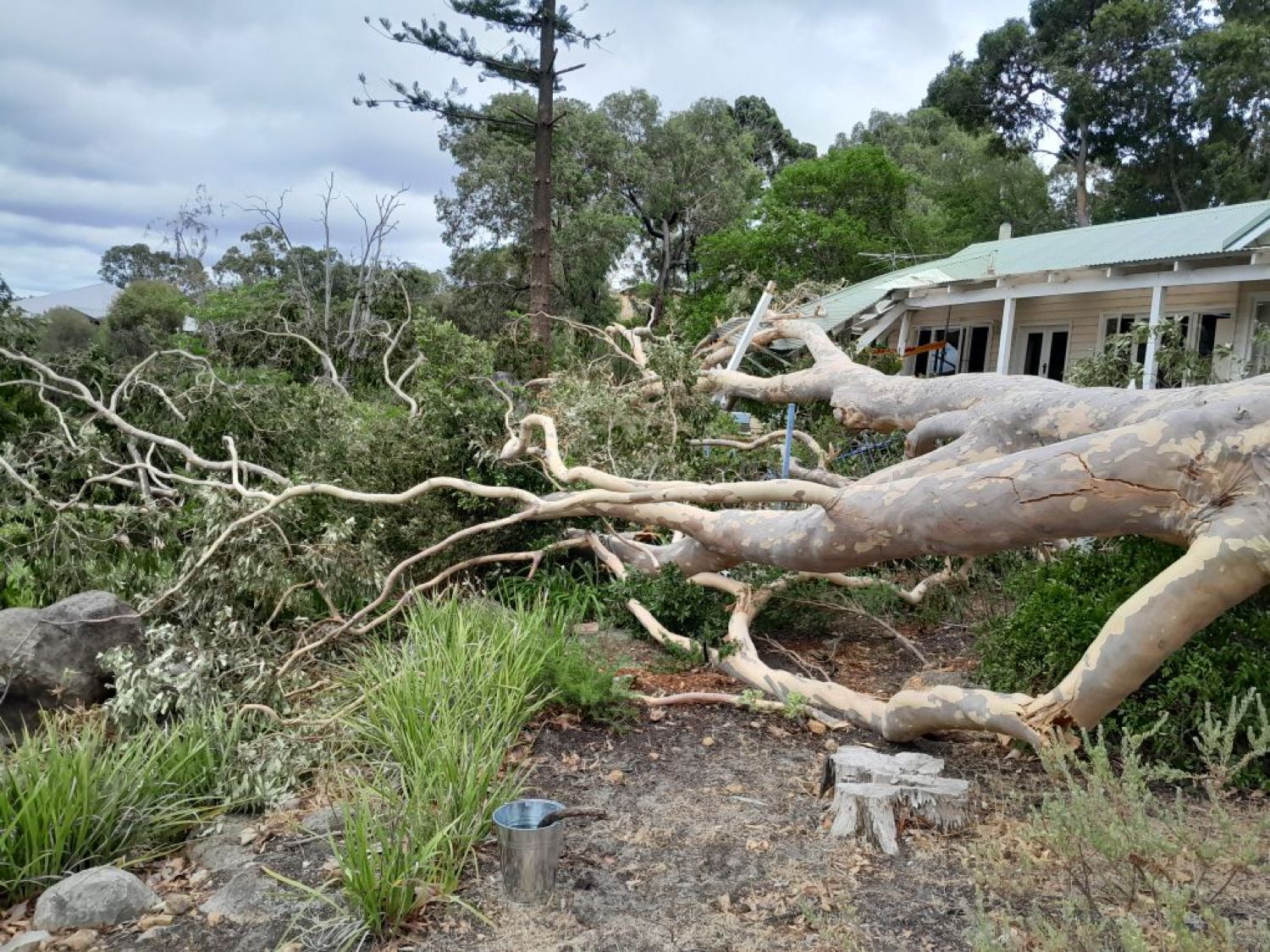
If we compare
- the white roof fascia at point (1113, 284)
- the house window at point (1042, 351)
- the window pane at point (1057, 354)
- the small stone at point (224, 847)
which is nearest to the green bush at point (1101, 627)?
the small stone at point (224, 847)

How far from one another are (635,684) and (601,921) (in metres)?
2.42

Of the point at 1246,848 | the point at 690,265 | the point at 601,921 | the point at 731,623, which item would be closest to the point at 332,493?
the point at 731,623

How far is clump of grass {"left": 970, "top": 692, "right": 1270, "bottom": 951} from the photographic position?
213 cm

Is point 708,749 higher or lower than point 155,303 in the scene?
lower

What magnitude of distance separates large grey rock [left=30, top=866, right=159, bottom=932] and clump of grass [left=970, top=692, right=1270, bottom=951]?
10.1 feet

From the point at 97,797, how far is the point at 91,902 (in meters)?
0.59

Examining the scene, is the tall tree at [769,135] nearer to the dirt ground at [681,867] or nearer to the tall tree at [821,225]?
the tall tree at [821,225]

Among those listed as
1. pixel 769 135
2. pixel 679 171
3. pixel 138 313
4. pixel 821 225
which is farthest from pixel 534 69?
pixel 769 135

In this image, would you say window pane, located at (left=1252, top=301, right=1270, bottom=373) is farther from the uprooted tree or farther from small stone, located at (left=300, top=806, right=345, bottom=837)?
small stone, located at (left=300, top=806, right=345, bottom=837)

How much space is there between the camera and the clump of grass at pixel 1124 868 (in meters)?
2.13

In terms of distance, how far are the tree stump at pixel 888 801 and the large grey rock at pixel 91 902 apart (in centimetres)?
271

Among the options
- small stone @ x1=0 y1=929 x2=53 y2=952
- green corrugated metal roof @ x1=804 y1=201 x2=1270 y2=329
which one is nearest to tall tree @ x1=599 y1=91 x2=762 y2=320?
green corrugated metal roof @ x1=804 y1=201 x2=1270 y2=329

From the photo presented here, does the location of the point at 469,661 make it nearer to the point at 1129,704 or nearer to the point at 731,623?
the point at 731,623

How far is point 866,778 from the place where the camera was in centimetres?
386
